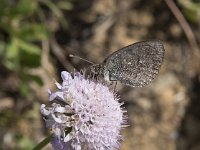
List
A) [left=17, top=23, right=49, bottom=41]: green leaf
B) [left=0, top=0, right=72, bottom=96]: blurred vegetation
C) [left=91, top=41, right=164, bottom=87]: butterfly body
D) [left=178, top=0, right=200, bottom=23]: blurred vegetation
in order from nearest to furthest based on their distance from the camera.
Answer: [left=91, top=41, right=164, bottom=87]: butterfly body, [left=0, top=0, right=72, bottom=96]: blurred vegetation, [left=17, top=23, right=49, bottom=41]: green leaf, [left=178, top=0, right=200, bottom=23]: blurred vegetation

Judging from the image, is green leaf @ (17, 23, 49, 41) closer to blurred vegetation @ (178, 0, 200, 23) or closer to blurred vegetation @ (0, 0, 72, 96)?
blurred vegetation @ (0, 0, 72, 96)

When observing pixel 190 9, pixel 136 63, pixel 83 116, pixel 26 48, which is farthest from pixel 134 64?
pixel 190 9

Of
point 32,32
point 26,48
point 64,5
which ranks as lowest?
point 26,48

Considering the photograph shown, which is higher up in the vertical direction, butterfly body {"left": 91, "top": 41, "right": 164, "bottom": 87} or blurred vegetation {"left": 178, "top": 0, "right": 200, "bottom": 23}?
blurred vegetation {"left": 178, "top": 0, "right": 200, "bottom": 23}

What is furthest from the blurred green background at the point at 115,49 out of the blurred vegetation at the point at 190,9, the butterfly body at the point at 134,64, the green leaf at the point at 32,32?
the butterfly body at the point at 134,64

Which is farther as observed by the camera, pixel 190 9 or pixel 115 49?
pixel 115 49

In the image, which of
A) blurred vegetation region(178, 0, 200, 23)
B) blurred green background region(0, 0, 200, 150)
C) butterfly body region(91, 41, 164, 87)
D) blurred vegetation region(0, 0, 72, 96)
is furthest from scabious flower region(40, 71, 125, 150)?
blurred vegetation region(178, 0, 200, 23)

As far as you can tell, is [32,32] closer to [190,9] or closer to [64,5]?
[64,5]

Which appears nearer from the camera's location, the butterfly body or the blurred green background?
the butterfly body
